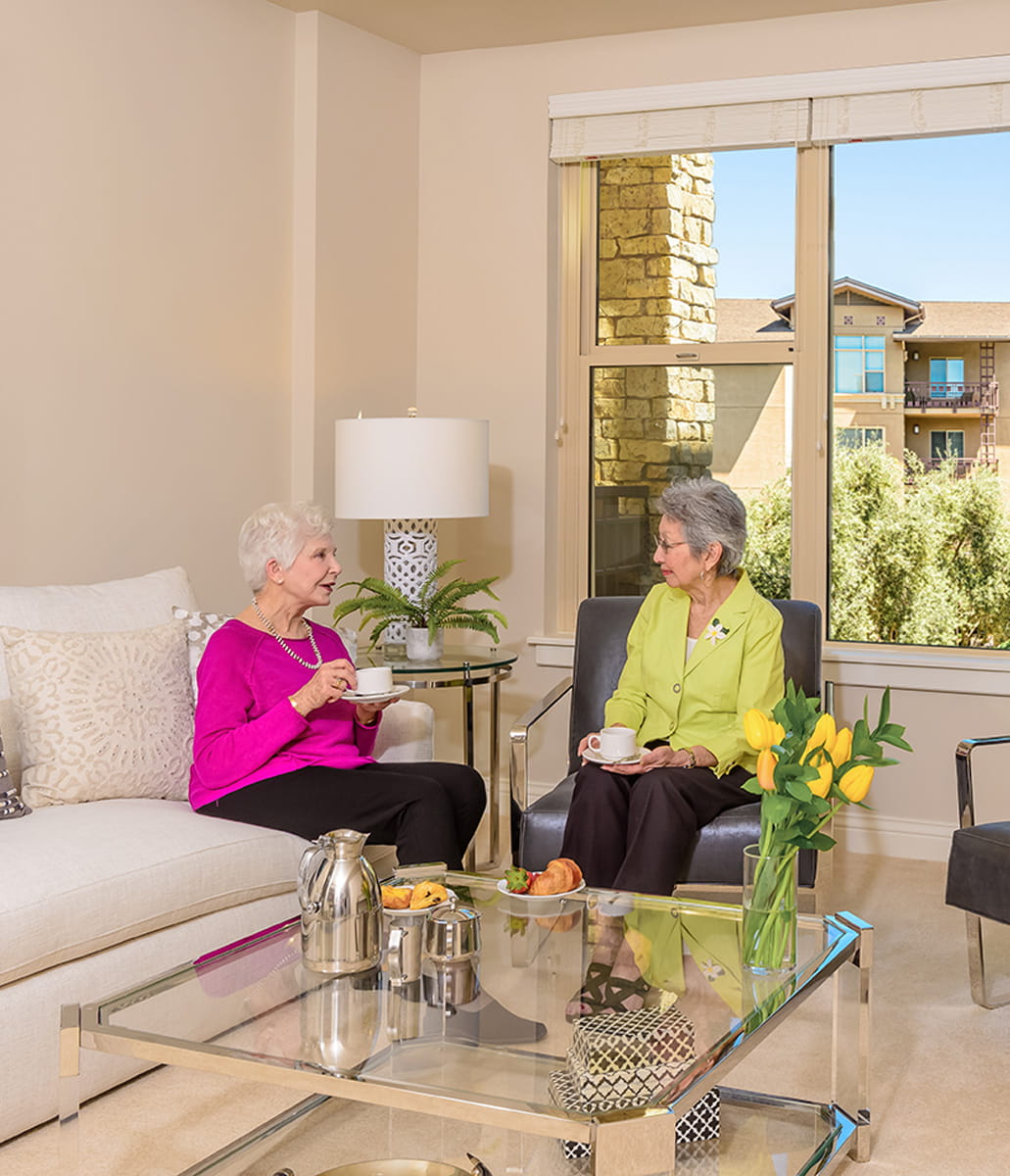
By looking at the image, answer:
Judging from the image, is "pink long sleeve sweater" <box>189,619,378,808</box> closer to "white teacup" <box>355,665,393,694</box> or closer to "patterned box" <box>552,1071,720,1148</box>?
"white teacup" <box>355,665,393,694</box>

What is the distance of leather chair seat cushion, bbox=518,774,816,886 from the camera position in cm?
305

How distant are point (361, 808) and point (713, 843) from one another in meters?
0.78

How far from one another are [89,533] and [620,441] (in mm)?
1946

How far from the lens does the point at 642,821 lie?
9.93 feet

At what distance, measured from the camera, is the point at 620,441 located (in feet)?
16.0

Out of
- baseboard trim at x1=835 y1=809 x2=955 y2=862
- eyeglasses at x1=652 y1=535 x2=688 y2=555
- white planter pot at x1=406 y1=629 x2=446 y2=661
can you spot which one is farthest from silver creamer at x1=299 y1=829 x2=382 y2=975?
baseboard trim at x1=835 y1=809 x2=955 y2=862

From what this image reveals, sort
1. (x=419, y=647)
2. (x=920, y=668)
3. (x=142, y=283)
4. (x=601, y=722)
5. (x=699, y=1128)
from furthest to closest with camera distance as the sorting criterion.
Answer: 1. (x=920, y=668)
2. (x=419, y=647)
3. (x=142, y=283)
4. (x=601, y=722)
5. (x=699, y=1128)

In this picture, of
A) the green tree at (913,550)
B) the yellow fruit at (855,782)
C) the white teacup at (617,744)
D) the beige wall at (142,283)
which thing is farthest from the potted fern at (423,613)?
the yellow fruit at (855,782)

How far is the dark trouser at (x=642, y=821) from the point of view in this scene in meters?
2.98

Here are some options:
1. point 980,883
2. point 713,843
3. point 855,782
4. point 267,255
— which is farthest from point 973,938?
point 267,255

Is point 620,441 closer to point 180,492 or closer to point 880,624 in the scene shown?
point 880,624

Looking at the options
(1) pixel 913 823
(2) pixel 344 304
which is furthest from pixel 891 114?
(1) pixel 913 823

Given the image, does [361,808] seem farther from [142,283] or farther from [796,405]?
[796,405]

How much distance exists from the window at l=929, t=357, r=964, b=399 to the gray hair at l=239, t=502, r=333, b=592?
7.45 ft
